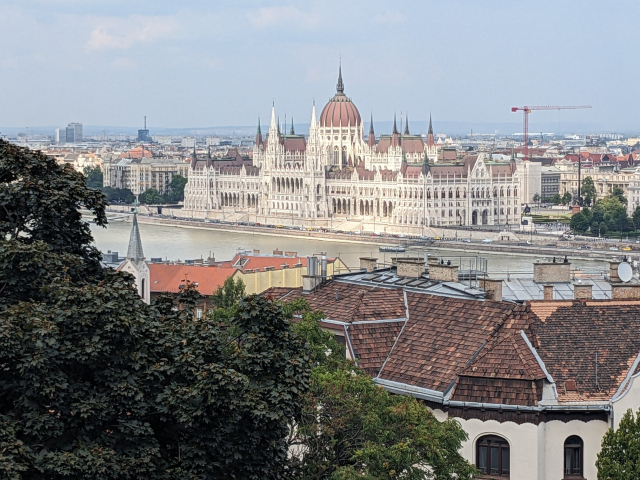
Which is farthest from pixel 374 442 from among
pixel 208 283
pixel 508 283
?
pixel 208 283

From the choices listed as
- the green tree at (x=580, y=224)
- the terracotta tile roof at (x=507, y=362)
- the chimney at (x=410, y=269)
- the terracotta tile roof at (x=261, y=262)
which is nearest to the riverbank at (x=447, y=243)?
the green tree at (x=580, y=224)

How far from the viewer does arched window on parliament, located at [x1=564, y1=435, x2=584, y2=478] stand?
36.0 feet

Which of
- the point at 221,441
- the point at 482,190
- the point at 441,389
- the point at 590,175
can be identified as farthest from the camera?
the point at 590,175

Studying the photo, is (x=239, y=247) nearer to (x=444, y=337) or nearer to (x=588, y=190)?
(x=588, y=190)

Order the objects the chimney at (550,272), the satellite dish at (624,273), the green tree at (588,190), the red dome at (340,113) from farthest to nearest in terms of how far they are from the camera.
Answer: the green tree at (588,190), the red dome at (340,113), the chimney at (550,272), the satellite dish at (624,273)

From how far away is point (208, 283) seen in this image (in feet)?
89.1

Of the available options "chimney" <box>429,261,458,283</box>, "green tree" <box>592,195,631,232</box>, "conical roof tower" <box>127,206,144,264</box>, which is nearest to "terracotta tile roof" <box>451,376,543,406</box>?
"chimney" <box>429,261,458,283</box>

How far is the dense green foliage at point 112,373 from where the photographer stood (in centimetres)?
782

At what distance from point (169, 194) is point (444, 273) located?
278ft

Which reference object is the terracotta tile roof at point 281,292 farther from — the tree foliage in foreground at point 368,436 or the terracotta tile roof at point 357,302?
the tree foliage in foreground at point 368,436

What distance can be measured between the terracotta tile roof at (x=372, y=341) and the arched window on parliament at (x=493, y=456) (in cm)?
143

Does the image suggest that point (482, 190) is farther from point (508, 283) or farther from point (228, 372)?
point (228, 372)

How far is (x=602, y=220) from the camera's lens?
67.0 meters

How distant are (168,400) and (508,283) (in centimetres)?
807
